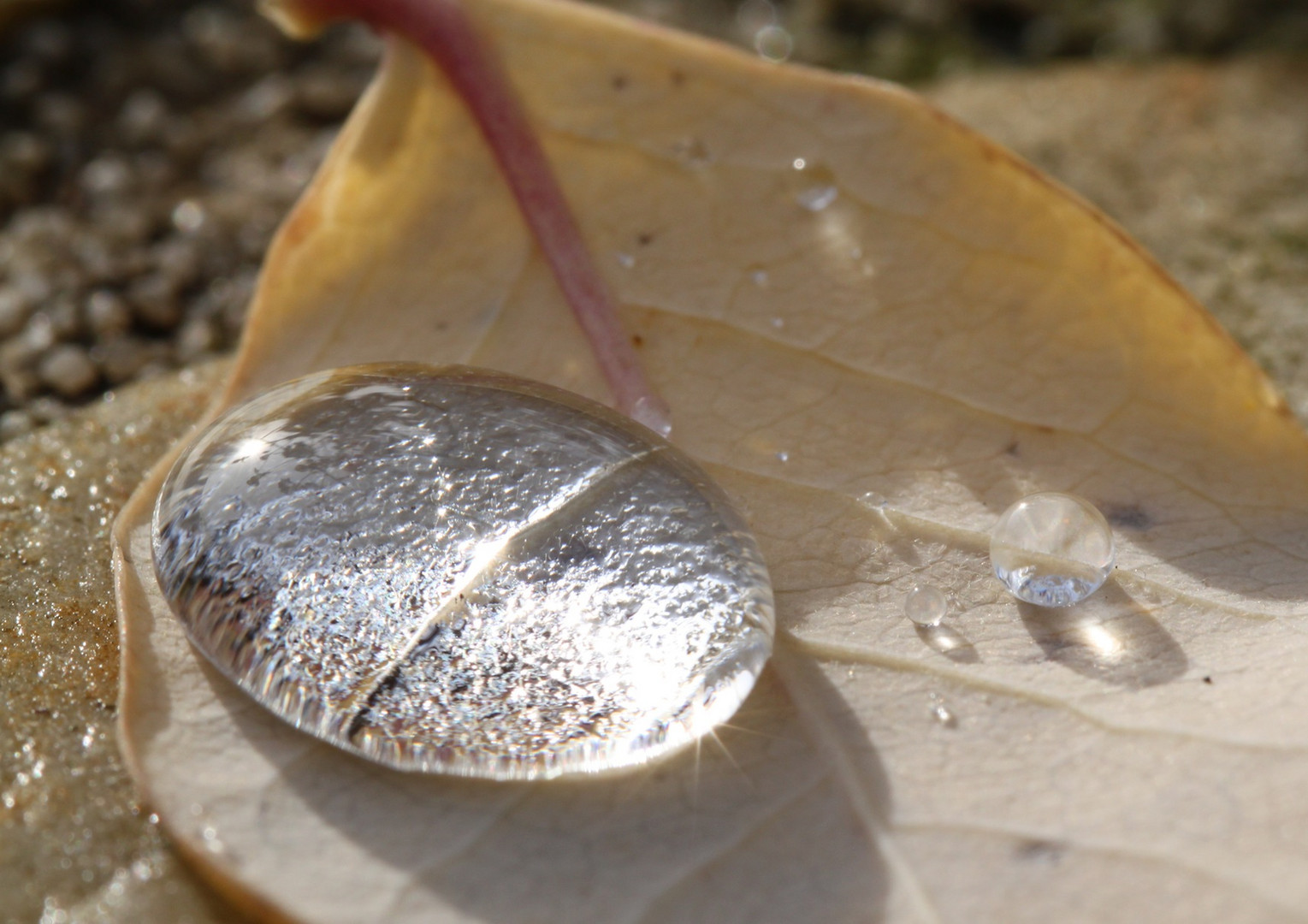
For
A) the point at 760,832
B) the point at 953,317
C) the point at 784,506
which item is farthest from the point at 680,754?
the point at 953,317

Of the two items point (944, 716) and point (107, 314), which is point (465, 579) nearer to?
point (944, 716)

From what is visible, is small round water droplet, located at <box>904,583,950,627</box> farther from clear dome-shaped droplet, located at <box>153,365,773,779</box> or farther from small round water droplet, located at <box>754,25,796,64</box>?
small round water droplet, located at <box>754,25,796,64</box>

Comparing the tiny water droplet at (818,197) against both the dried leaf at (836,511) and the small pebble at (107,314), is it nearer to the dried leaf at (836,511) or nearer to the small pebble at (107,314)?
the dried leaf at (836,511)

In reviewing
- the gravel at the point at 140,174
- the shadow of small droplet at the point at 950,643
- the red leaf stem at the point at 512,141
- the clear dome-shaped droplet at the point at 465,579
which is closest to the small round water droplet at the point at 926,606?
the shadow of small droplet at the point at 950,643

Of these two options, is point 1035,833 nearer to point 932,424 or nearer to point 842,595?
point 842,595

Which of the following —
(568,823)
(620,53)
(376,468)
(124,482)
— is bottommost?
(124,482)

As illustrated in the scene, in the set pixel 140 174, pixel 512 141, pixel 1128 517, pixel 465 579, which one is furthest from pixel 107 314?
pixel 1128 517

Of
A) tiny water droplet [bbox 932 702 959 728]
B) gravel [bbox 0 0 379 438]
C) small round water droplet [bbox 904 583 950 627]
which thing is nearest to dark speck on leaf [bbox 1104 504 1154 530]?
small round water droplet [bbox 904 583 950 627]
